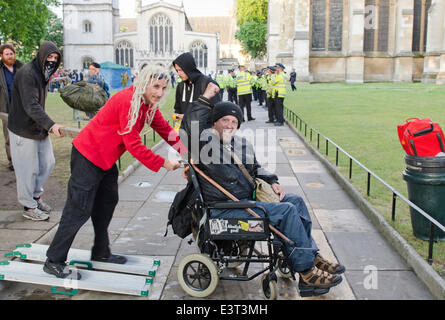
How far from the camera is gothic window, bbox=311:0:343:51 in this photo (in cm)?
4428

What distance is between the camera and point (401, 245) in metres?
4.82

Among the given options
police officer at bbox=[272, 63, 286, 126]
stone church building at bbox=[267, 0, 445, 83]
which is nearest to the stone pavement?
police officer at bbox=[272, 63, 286, 126]

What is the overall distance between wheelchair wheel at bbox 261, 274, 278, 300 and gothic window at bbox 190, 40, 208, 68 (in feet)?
262

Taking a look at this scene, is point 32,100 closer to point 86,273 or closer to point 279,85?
point 86,273

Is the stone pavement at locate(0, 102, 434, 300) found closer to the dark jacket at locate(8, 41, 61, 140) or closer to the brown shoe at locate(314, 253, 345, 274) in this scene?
the brown shoe at locate(314, 253, 345, 274)

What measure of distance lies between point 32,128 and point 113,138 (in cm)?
219

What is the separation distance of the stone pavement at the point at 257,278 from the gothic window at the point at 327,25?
3802cm

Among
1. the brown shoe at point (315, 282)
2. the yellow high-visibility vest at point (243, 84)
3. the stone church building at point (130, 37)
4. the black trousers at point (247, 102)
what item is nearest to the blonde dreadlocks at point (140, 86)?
the brown shoe at point (315, 282)

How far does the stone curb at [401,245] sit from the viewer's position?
3957 mm

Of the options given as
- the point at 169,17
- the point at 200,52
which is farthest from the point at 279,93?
the point at 169,17

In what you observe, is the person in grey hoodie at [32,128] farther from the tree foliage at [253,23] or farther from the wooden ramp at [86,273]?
the tree foliage at [253,23]

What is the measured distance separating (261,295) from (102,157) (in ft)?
5.60

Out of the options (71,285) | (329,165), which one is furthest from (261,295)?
(329,165)

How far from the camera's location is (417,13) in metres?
45.9
